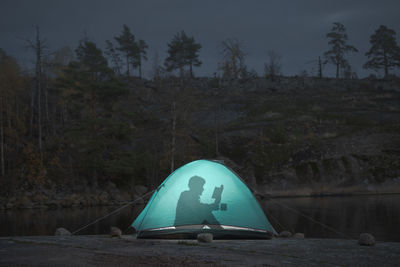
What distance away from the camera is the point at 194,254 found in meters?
5.83

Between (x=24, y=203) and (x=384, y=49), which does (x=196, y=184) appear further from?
(x=384, y=49)

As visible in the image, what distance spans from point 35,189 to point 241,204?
2018 centimetres

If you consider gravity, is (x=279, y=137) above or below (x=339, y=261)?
above

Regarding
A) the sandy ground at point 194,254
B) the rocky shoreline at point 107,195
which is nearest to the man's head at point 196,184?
the sandy ground at point 194,254

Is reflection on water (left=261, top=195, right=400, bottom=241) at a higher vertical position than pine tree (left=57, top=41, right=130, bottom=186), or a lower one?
lower

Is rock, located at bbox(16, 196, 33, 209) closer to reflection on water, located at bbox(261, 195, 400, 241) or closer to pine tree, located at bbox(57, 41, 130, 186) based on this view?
pine tree, located at bbox(57, 41, 130, 186)

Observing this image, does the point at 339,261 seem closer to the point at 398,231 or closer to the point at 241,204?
the point at 241,204

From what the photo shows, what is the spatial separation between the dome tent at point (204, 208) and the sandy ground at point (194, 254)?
172cm

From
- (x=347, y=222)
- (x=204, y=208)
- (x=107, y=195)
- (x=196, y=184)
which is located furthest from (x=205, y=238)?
(x=107, y=195)

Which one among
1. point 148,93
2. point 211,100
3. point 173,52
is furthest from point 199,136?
point 173,52

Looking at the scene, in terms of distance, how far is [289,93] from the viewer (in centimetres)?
4903

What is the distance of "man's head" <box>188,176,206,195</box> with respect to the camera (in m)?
9.36

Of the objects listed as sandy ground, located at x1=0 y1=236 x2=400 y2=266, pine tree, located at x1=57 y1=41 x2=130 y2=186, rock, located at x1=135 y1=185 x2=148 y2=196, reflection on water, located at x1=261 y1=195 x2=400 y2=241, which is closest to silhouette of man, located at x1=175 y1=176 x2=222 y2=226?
sandy ground, located at x1=0 y1=236 x2=400 y2=266

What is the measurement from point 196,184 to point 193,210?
0.69 m
